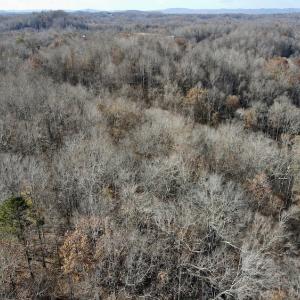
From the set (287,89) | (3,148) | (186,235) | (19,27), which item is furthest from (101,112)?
(19,27)

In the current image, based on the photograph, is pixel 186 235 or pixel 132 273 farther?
pixel 186 235

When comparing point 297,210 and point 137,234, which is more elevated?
point 137,234

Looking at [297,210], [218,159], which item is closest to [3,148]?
[218,159]

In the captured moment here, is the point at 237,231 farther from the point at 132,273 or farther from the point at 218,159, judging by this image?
the point at 218,159

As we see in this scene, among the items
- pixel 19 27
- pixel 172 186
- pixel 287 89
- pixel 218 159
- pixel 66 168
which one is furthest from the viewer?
pixel 19 27

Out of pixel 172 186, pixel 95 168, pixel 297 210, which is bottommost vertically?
pixel 297 210

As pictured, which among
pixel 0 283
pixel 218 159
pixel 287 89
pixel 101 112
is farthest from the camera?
pixel 287 89

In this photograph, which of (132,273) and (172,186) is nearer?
(132,273)

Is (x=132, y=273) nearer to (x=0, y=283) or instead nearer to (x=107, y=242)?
(x=107, y=242)

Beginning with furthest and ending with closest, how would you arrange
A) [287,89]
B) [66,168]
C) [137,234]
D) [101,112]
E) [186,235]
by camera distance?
[287,89] < [101,112] < [66,168] < [186,235] < [137,234]
